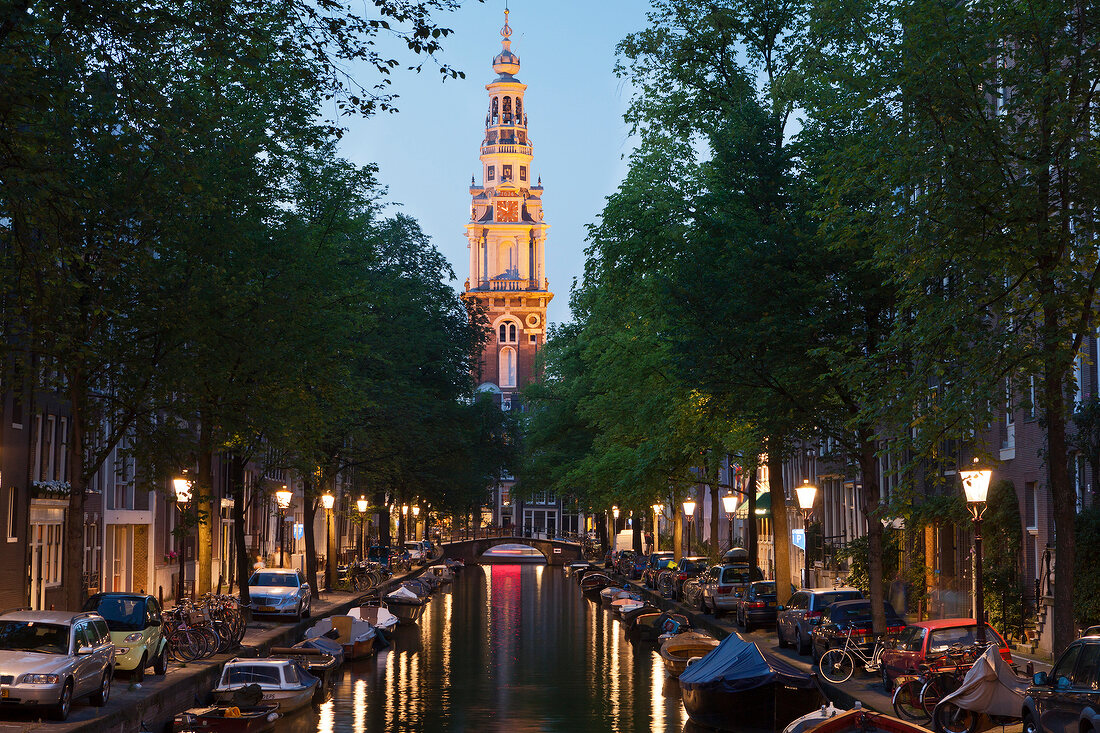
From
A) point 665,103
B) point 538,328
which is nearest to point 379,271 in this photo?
point 665,103

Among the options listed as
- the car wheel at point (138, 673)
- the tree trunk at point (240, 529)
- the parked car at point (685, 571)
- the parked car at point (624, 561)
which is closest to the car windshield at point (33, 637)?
the car wheel at point (138, 673)

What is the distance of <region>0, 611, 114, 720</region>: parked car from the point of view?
21.7 meters

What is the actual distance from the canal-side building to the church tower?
0.13 m

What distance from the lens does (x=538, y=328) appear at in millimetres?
186000

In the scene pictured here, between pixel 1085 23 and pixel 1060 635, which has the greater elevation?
pixel 1085 23

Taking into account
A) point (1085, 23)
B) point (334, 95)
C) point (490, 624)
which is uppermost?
point (1085, 23)

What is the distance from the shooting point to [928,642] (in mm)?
25547

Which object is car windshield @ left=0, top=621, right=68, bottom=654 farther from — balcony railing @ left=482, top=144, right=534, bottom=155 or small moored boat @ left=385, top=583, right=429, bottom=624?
balcony railing @ left=482, top=144, right=534, bottom=155

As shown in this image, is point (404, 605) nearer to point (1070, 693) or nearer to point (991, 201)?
point (991, 201)

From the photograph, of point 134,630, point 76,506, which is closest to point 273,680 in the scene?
point 134,630

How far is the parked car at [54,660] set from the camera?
A: 2170cm

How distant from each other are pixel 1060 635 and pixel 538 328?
547 ft

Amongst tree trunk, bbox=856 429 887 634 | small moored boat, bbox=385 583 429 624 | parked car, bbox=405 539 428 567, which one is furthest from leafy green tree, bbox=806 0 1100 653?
parked car, bbox=405 539 428 567

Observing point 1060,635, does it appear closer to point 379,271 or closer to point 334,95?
point 334,95
